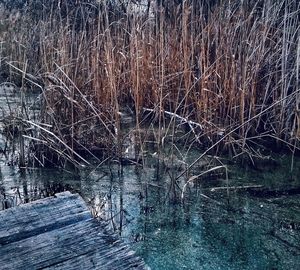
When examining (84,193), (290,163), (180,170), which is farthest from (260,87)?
(84,193)

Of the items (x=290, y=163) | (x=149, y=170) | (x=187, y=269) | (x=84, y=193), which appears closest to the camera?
(x=187, y=269)

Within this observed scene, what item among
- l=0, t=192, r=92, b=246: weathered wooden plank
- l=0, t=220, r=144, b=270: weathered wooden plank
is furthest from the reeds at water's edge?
l=0, t=220, r=144, b=270: weathered wooden plank

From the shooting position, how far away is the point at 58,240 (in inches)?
44.2

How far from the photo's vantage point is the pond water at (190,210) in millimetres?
1882

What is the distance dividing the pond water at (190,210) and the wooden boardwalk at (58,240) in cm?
67

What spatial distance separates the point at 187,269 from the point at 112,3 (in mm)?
2772

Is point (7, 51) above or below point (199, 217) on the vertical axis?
above

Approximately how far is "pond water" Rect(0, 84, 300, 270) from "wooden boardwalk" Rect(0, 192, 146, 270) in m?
0.67

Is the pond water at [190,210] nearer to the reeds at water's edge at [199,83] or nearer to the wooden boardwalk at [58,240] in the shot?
the reeds at water's edge at [199,83]

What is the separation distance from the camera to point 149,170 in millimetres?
2600

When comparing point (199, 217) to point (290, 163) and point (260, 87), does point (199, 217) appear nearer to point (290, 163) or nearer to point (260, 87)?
point (290, 163)

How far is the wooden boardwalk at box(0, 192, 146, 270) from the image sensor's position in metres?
1.06

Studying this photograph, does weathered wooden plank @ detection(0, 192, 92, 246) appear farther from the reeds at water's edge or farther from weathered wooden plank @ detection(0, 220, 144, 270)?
the reeds at water's edge

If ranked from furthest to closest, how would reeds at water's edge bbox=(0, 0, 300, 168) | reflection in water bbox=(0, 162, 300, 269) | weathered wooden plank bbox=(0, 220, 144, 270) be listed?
1. reeds at water's edge bbox=(0, 0, 300, 168)
2. reflection in water bbox=(0, 162, 300, 269)
3. weathered wooden plank bbox=(0, 220, 144, 270)
